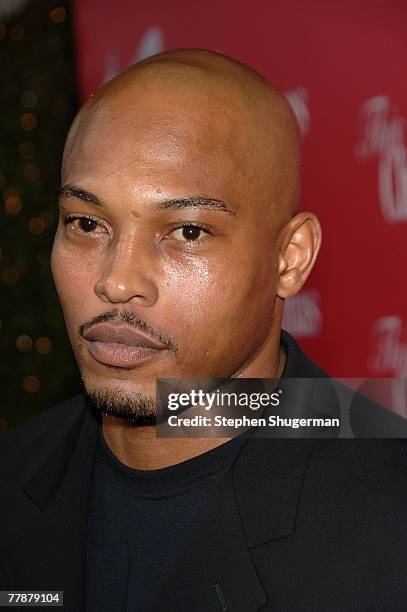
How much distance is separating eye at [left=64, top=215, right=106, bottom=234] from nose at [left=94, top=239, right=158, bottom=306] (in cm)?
12

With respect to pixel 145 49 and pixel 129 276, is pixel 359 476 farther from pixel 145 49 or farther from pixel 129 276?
pixel 145 49

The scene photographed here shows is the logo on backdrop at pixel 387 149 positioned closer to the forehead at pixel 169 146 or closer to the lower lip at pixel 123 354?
the forehead at pixel 169 146

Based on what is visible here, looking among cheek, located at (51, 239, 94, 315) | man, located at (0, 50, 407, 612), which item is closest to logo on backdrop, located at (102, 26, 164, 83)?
man, located at (0, 50, 407, 612)

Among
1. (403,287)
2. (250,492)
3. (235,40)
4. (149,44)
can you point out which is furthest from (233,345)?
(149,44)

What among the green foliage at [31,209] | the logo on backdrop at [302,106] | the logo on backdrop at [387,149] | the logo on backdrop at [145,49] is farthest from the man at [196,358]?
the green foliage at [31,209]

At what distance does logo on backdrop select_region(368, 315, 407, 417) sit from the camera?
3.52 m

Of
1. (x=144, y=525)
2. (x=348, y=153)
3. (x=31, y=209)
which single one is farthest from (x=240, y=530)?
(x=31, y=209)

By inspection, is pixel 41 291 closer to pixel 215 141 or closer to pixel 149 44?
pixel 149 44

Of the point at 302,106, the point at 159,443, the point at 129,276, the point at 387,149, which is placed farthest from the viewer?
the point at 302,106

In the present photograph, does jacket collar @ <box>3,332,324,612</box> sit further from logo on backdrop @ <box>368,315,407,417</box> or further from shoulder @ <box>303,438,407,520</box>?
logo on backdrop @ <box>368,315,407,417</box>

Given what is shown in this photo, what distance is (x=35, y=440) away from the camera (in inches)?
108

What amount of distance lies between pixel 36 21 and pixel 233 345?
3643 millimetres

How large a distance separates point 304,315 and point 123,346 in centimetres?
197

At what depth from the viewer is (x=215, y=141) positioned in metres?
2.07
